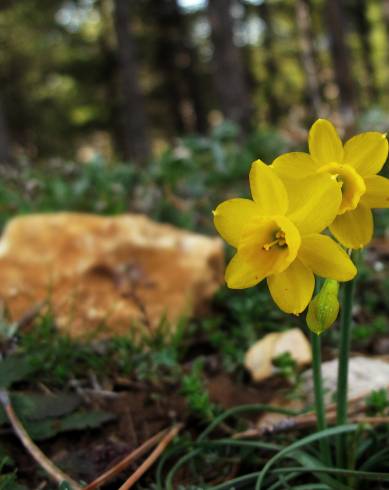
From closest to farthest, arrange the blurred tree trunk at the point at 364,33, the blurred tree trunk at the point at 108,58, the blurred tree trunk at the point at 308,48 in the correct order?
the blurred tree trunk at the point at 108,58 → the blurred tree trunk at the point at 308,48 → the blurred tree trunk at the point at 364,33

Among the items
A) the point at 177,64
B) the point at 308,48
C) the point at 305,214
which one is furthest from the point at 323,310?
the point at 308,48

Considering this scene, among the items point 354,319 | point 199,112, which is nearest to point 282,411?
point 354,319

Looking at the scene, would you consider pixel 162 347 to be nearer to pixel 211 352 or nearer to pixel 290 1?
pixel 211 352

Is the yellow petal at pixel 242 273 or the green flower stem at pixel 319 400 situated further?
the green flower stem at pixel 319 400

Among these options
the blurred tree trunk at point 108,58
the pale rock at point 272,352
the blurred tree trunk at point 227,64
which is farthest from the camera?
the blurred tree trunk at point 108,58

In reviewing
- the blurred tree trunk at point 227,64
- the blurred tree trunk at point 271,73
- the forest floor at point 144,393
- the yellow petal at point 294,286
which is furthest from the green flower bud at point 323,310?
the blurred tree trunk at point 271,73

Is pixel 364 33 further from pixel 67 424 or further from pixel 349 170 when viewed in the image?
pixel 349 170

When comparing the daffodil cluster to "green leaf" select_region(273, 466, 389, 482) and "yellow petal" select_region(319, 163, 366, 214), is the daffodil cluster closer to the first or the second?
"yellow petal" select_region(319, 163, 366, 214)

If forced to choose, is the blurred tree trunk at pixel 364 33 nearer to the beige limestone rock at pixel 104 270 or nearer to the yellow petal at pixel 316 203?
the beige limestone rock at pixel 104 270
